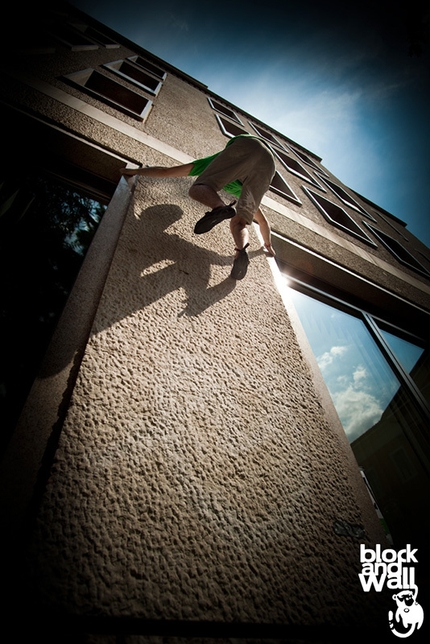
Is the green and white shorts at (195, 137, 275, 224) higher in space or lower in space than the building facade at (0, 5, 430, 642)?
higher

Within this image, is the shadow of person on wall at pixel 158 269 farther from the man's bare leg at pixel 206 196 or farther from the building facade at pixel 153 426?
the man's bare leg at pixel 206 196

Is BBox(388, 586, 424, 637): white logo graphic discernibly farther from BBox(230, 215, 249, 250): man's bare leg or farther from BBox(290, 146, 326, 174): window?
BBox(290, 146, 326, 174): window

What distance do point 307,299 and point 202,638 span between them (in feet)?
8.90

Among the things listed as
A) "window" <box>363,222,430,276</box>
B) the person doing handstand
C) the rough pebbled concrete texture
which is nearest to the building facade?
the rough pebbled concrete texture

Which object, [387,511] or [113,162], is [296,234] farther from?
[387,511]

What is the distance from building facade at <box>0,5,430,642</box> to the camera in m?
0.54

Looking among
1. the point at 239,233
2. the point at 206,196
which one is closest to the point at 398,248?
the point at 239,233

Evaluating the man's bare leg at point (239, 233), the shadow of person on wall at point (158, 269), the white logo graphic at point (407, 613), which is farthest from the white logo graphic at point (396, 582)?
the man's bare leg at point (239, 233)

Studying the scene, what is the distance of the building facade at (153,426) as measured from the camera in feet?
1.78

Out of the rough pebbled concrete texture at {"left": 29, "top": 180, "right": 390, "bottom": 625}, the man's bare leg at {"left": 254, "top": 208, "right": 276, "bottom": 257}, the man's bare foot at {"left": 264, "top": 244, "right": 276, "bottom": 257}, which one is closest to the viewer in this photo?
the rough pebbled concrete texture at {"left": 29, "top": 180, "right": 390, "bottom": 625}

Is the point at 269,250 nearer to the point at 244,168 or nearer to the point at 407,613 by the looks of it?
the point at 244,168

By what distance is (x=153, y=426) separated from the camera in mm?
765

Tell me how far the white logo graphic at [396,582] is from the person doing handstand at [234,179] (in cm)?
130

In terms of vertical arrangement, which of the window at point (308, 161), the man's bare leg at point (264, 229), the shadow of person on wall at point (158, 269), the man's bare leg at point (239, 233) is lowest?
the shadow of person on wall at point (158, 269)
